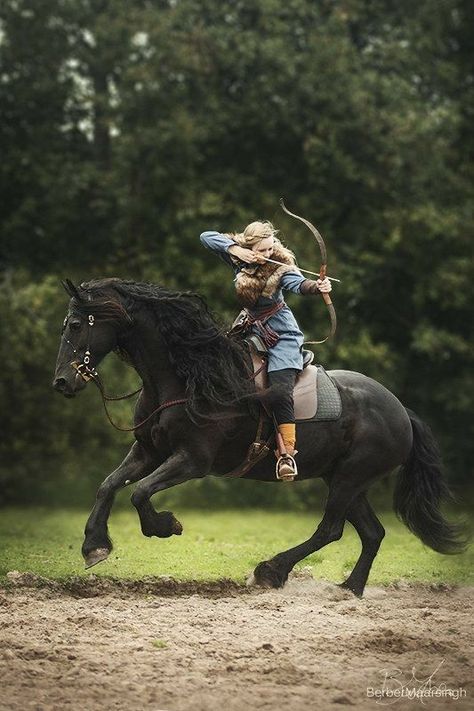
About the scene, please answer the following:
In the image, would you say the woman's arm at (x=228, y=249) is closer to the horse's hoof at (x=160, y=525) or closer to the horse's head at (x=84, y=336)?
the horse's head at (x=84, y=336)

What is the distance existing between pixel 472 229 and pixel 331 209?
3150 millimetres

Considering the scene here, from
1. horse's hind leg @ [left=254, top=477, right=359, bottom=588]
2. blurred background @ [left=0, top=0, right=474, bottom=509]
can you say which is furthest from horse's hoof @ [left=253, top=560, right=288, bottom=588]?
blurred background @ [left=0, top=0, right=474, bottom=509]

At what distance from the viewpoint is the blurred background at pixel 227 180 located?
24141 millimetres

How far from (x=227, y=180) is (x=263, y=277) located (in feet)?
54.3

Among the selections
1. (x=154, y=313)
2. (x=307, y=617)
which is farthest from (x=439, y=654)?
(x=154, y=313)

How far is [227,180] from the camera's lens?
2559 cm

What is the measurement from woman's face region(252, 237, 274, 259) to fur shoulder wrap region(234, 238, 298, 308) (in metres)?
0.05

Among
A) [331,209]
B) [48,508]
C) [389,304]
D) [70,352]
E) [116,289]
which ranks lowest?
[48,508]

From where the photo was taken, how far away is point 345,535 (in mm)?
17281

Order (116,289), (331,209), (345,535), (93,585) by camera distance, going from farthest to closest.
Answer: (331,209), (345,535), (93,585), (116,289)

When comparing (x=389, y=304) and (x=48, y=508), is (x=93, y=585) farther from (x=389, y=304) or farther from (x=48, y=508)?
(x=389, y=304)

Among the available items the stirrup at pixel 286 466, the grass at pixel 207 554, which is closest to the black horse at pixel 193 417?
the stirrup at pixel 286 466

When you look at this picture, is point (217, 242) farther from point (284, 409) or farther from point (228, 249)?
point (284, 409)

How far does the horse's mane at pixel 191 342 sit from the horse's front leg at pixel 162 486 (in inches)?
14.9
